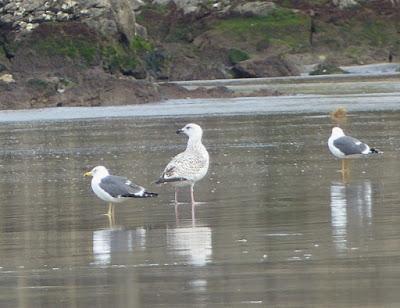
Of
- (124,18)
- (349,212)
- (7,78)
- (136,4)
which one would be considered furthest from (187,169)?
(136,4)

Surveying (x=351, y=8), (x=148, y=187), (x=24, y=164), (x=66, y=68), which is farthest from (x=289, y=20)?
(x=148, y=187)

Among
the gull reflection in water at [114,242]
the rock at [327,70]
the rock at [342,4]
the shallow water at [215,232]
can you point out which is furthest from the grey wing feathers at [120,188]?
the rock at [342,4]

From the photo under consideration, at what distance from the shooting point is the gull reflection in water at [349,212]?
1178 centimetres

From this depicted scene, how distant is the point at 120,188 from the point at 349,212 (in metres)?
2.30

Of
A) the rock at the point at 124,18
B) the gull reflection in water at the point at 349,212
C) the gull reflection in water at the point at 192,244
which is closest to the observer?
the gull reflection in water at the point at 192,244

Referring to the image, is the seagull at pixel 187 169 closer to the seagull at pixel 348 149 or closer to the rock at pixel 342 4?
the seagull at pixel 348 149

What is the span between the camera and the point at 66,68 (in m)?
44.6

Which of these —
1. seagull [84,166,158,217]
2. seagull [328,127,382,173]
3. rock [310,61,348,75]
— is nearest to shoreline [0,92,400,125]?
seagull [328,127,382,173]

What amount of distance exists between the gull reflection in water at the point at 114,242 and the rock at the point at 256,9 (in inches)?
2006

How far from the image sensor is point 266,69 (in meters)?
51.5

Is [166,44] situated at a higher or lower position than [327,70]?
higher

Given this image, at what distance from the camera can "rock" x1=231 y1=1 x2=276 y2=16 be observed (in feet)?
209

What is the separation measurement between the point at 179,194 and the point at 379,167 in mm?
3059

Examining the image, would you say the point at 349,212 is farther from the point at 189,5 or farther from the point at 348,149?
the point at 189,5
